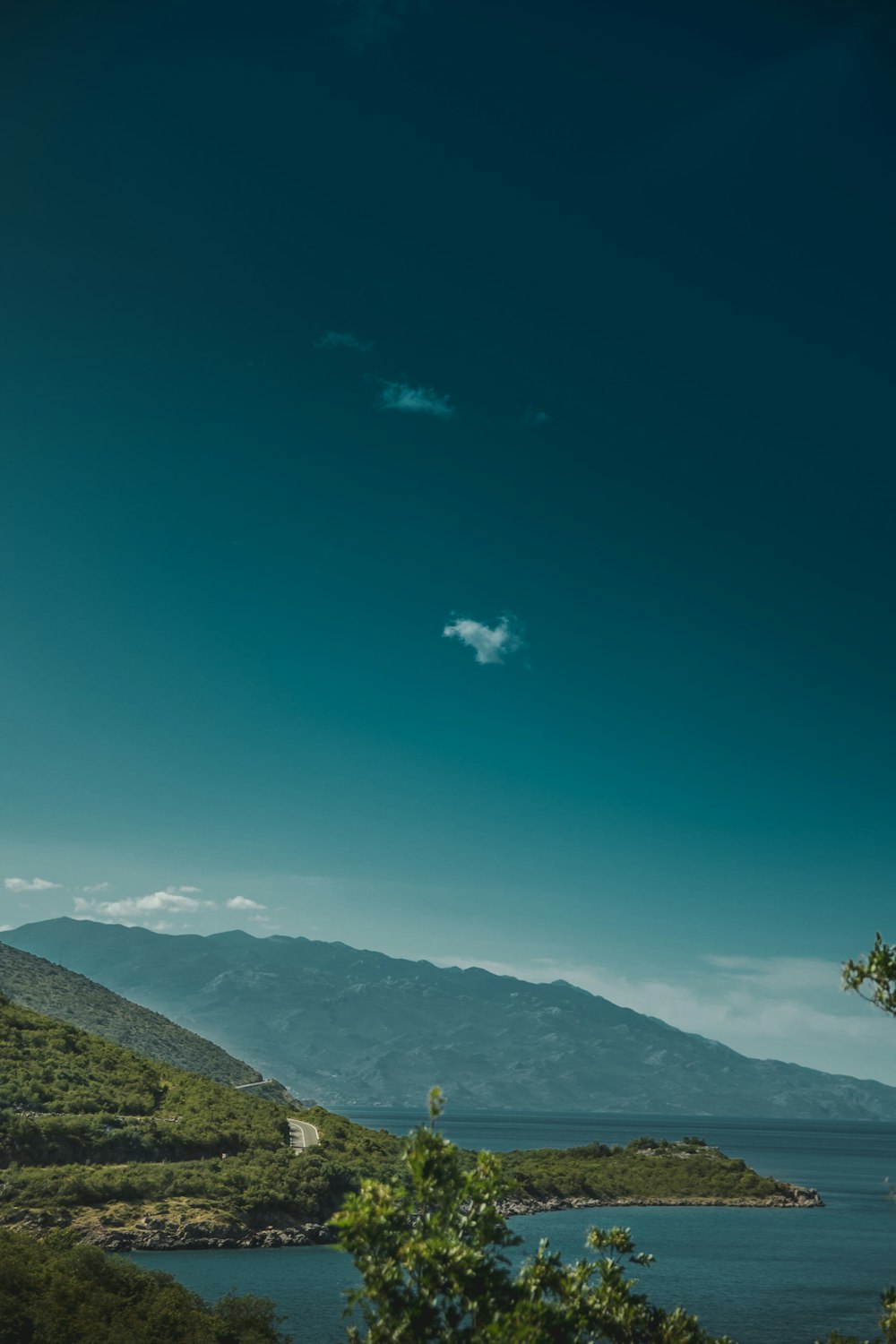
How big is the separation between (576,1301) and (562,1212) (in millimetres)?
109958

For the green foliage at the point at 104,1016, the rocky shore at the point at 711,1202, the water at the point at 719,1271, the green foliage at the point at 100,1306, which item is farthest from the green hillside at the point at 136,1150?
the green foliage at the point at 104,1016

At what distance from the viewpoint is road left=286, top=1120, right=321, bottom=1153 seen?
104 metres

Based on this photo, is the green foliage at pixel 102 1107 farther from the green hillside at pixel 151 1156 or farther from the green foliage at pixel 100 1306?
the green foliage at pixel 100 1306

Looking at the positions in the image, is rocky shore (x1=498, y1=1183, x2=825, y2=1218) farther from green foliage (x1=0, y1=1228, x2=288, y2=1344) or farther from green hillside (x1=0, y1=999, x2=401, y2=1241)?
green foliage (x1=0, y1=1228, x2=288, y2=1344)

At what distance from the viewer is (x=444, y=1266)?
49.5ft

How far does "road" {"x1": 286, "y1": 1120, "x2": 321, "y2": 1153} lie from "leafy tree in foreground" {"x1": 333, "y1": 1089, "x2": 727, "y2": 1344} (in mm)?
91421

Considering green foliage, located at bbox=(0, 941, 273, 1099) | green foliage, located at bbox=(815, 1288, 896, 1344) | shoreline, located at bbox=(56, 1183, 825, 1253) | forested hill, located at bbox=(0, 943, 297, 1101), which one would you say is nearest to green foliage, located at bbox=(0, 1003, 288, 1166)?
shoreline, located at bbox=(56, 1183, 825, 1253)

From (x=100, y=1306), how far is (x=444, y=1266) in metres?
33.9

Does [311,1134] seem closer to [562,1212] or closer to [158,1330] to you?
[562,1212]

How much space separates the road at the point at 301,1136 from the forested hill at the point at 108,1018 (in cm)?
5276

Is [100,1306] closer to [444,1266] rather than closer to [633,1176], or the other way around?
[444,1266]

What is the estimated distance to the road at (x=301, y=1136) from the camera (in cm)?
10449

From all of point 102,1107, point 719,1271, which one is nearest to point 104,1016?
point 102,1107

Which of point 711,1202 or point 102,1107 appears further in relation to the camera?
point 711,1202
